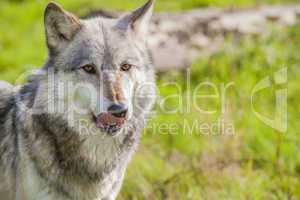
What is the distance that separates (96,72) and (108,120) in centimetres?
37

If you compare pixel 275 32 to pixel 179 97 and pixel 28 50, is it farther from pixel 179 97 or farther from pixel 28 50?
pixel 28 50

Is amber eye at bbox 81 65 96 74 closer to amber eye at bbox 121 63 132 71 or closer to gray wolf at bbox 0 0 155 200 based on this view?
gray wolf at bbox 0 0 155 200

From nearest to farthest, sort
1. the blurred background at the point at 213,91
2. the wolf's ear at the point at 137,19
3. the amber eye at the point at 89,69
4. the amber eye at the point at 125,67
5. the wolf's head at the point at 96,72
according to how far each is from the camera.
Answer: the wolf's head at the point at 96,72 < the amber eye at the point at 89,69 < the amber eye at the point at 125,67 < the wolf's ear at the point at 137,19 < the blurred background at the point at 213,91

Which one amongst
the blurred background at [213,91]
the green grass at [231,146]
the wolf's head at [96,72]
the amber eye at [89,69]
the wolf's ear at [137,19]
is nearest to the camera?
the wolf's head at [96,72]

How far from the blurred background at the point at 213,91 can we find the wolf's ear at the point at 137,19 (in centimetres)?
136

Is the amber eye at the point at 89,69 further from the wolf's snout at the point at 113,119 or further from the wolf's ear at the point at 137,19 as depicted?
the wolf's ear at the point at 137,19

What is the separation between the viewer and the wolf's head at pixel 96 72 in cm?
445

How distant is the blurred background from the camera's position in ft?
18.9

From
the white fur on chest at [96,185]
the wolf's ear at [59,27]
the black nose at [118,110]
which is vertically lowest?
the white fur on chest at [96,185]

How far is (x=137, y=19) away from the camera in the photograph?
4957 mm

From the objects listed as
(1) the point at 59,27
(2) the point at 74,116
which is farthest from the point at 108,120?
(1) the point at 59,27

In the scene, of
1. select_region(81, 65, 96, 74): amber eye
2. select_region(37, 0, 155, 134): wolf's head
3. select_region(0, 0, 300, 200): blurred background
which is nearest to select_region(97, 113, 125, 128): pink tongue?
select_region(37, 0, 155, 134): wolf's head

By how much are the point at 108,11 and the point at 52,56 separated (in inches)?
151

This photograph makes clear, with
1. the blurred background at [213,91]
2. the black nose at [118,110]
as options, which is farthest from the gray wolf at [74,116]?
the blurred background at [213,91]
